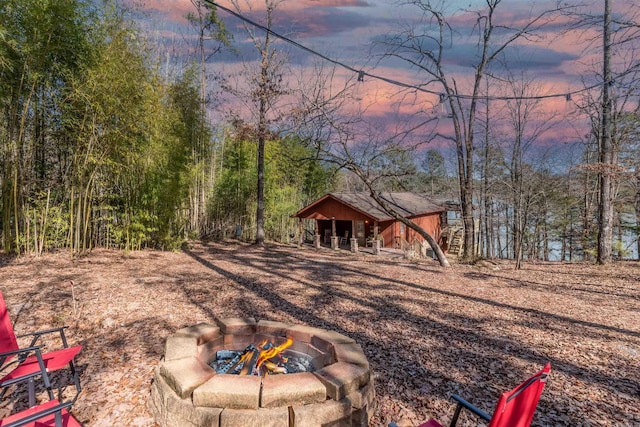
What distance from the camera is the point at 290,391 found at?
194 cm

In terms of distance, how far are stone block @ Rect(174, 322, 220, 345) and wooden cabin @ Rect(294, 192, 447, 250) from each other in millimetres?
11761

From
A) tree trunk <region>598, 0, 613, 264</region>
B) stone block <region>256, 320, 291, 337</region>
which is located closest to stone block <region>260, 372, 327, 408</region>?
stone block <region>256, 320, 291, 337</region>

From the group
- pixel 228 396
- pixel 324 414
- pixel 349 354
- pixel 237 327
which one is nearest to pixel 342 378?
pixel 324 414

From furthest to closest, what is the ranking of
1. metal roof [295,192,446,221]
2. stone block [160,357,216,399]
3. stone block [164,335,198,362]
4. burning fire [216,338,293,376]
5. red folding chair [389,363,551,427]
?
metal roof [295,192,446,221] < burning fire [216,338,293,376] < stone block [164,335,198,362] < stone block [160,357,216,399] < red folding chair [389,363,551,427]

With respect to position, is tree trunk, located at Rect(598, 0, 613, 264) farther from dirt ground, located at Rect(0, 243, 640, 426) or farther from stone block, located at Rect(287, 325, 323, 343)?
stone block, located at Rect(287, 325, 323, 343)

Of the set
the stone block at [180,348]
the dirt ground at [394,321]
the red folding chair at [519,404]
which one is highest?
the red folding chair at [519,404]

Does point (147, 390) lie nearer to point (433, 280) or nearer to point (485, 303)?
point (485, 303)

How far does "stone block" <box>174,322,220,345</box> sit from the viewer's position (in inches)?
105

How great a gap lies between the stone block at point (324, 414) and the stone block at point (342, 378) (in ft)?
0.17

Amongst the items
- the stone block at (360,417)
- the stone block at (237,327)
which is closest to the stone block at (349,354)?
the stone block at (360,417)

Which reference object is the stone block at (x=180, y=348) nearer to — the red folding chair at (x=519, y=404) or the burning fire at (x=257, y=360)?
the burning fire at (x=257, y=360)

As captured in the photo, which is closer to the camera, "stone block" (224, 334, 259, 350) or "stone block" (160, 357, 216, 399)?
"stone block" (160, 357, 216, 399)

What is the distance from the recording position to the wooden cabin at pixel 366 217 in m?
15.0

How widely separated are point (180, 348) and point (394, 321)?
8.95ft
